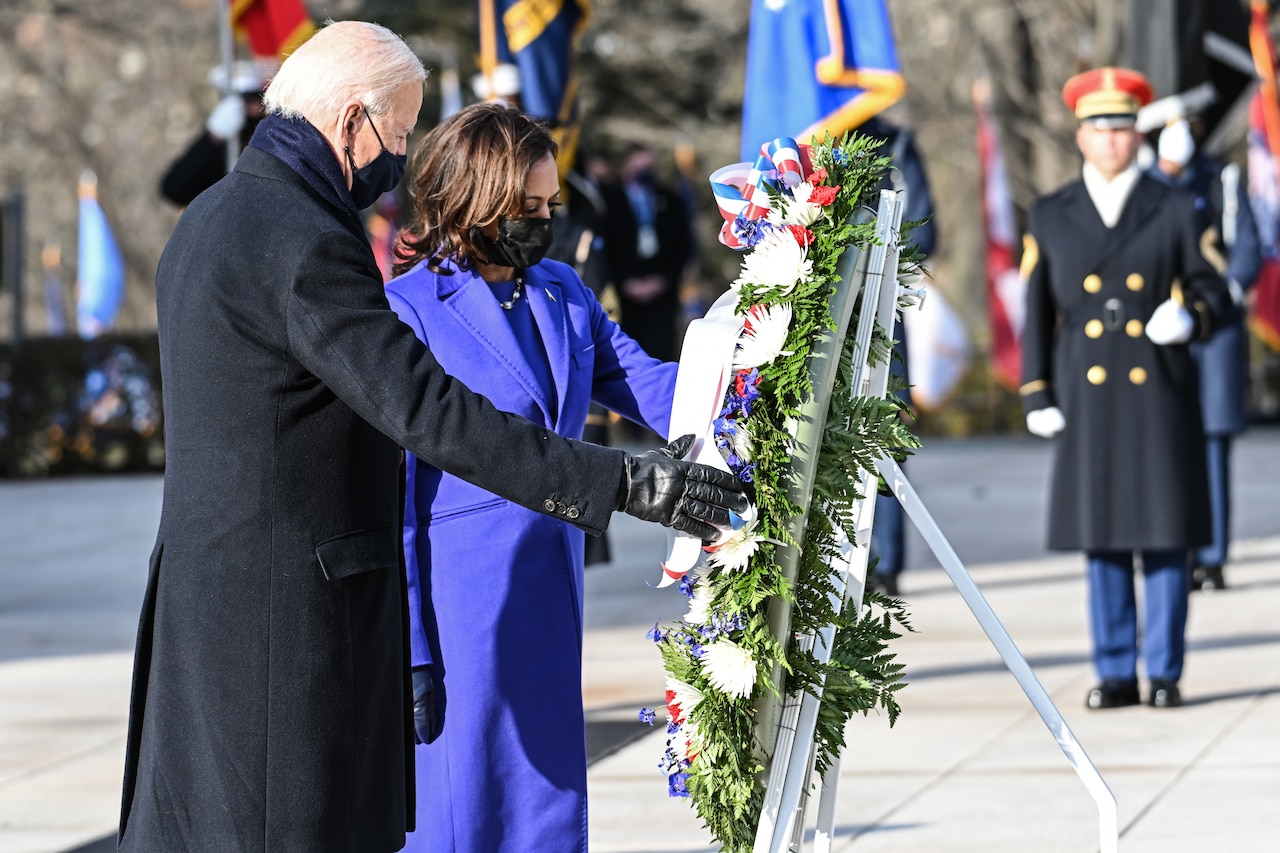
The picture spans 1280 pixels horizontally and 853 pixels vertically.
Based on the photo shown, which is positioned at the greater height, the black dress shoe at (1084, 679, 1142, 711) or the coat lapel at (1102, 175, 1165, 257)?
the coat lapel at (1102, 175, 1165, 257)

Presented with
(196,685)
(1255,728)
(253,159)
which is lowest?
(1255,728)

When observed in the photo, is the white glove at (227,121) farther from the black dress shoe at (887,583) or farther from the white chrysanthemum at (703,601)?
the white chrysanthemum at (703,601)

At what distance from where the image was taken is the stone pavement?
5.36 m

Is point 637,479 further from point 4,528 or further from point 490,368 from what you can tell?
point 4,528

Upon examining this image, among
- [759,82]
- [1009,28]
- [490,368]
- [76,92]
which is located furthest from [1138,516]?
[76,92]

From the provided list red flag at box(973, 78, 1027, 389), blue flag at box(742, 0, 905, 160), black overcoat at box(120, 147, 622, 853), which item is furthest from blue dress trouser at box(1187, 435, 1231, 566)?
red flag at box(973, 78, 1027, 389)

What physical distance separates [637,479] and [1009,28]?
22.5 m

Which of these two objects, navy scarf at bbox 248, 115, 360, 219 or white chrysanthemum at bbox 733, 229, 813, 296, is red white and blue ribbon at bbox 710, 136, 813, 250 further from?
navy scarf at bbox 248, 115, 360, 219

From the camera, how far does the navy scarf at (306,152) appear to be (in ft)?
10.4

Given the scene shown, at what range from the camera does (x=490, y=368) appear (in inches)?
151

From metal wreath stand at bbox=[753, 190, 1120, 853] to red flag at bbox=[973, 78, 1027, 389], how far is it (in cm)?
1609

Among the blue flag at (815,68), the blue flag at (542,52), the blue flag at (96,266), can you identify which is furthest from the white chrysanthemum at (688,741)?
the blue flag at (96,266)

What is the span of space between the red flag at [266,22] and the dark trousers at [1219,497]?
5387 millimetres

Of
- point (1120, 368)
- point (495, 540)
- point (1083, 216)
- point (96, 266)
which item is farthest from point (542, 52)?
point (96, 266)
